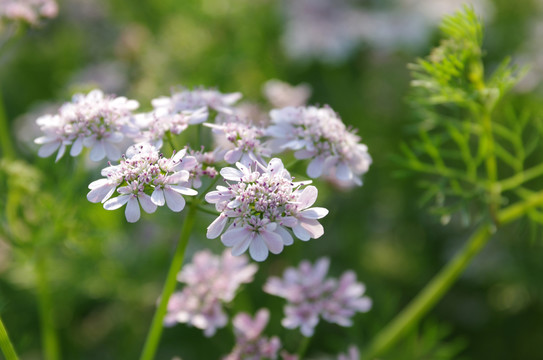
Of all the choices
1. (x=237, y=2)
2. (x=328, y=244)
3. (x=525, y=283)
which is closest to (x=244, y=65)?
(x=237, y=2)

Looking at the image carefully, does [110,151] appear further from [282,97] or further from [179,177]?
[282,97]

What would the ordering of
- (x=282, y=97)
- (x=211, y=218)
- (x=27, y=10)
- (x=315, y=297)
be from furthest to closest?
1. (x=211, y=218)
2. (x=282, y=97)
3. (x=27, y=10)
4. (x=315, y=297)

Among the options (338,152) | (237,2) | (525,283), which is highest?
(237,2)

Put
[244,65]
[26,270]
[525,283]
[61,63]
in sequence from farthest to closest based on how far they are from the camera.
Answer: [61,63] → [244,65] → [525,283] → [26,270]

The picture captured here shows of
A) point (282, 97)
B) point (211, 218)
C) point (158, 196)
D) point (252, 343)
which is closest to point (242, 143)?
point (158, 196)

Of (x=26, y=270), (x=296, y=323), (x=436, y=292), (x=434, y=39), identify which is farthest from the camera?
(x=434, y=39)

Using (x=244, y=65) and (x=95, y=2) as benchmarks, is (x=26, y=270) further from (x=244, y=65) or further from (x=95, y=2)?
(x=95, y=2)

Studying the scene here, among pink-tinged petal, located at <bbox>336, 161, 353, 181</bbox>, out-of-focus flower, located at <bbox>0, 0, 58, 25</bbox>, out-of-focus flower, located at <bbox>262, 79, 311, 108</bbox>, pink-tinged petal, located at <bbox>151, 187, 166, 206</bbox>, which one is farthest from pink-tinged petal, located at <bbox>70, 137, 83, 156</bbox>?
out-of-focus flower, located at <bbox>262, 79, 311, 108</bbox>

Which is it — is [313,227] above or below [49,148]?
below
